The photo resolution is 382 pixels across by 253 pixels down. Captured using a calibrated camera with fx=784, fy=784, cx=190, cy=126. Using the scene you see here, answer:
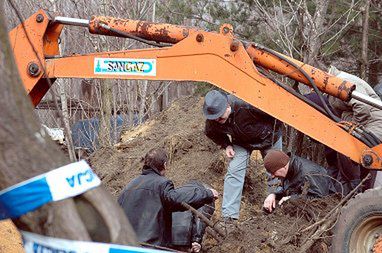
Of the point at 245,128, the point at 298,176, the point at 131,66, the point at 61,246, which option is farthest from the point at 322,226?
the point at 61,246

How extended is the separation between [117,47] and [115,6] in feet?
2.84

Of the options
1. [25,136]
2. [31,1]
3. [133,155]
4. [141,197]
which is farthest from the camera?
[31,1]

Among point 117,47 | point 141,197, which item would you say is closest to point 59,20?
point 141,197

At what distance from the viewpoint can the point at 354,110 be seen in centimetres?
816

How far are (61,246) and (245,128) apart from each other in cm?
642

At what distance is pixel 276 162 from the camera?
834 centimetres

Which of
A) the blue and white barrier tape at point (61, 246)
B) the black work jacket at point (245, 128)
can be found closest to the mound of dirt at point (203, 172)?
the black work jacket at point (245, 128)

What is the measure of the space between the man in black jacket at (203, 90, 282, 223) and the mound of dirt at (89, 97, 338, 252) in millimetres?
471

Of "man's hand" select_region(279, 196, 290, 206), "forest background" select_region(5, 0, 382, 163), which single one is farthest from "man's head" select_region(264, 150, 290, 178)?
"forest background" select_region(5, 0, 382, 163)

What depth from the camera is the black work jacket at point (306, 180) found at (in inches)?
334

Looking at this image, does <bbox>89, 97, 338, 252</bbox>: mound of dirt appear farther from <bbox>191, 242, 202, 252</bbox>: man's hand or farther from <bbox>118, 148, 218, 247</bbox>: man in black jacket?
<bbox>118, 148, 218, 247</bbox>: man in black jacket

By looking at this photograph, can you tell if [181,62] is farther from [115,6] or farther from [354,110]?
[115,6]

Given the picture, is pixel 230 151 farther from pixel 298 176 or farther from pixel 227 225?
pixel 298 176

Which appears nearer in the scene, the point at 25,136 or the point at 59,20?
the point at 25,136
